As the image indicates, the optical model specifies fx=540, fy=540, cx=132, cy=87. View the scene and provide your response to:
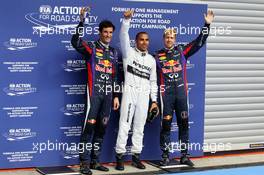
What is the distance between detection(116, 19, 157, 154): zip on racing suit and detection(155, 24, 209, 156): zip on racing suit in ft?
0.84

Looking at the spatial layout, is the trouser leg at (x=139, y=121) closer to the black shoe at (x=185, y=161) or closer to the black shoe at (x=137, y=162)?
A: the black shoe at (x=137, y=162)

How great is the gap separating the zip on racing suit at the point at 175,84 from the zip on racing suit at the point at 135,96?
0.26 meters

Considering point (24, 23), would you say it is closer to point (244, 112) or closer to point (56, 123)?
point (56, 123)

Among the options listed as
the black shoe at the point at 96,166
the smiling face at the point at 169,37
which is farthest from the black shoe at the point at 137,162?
the smiling face at the point at 169,37

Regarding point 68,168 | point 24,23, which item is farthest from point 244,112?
point 24,23

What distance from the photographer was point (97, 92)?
7258mm

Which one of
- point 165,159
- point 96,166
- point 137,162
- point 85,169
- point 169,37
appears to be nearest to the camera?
point 85,169

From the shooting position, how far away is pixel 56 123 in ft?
24.5

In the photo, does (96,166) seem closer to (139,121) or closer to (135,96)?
(139,121)

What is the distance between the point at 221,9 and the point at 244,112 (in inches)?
70.0

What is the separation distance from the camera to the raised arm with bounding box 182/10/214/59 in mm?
7863

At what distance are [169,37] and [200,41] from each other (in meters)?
0.49

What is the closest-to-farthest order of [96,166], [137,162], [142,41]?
[96,166] < [142,41] < [137,162]

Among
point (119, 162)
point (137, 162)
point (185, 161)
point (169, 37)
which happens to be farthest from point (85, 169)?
point (169, 37)
